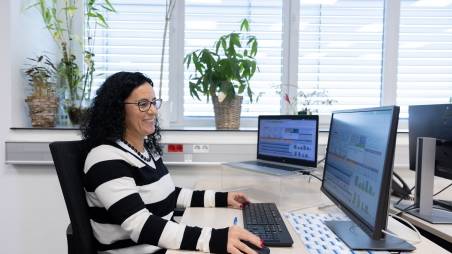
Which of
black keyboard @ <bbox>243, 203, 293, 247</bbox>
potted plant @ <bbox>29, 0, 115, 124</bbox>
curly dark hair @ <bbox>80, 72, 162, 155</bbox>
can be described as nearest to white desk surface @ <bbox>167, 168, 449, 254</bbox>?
black keyboard @ <bbox>243, 203, 293, 247</bbox>

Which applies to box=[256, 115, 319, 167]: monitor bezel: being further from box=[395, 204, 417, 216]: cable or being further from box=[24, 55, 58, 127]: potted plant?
box=[24, 55, 58, 127]: potted plant

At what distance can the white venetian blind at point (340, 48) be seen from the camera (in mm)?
2551

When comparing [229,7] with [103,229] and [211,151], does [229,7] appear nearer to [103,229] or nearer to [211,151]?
[211,151]

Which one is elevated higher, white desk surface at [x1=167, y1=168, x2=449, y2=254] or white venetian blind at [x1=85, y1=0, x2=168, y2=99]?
white venetian blind at [x1=85, y1=0, x2=168, y2=99]

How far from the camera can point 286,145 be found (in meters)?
1.88

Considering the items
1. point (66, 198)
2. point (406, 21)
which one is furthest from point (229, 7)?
point (66, 198)

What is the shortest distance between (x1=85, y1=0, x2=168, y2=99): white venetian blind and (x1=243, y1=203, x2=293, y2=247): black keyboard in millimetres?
1366

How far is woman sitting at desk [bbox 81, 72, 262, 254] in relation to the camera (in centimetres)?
103

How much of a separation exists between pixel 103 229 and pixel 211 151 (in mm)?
1069

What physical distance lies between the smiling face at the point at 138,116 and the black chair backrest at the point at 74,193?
0.75ft

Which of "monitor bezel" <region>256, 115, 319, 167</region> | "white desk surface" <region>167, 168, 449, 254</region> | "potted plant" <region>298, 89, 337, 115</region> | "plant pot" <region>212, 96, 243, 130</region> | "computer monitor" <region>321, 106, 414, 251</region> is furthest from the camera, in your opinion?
"potted plant" <region>298, 89, 337, 115</region>

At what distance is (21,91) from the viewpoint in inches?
85.9

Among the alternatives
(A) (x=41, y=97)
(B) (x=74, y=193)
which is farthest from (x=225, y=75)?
(B) (x=74, y=193)

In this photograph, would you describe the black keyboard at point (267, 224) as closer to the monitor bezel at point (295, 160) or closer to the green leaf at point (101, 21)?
the monitor bezel at point (295, 160)
